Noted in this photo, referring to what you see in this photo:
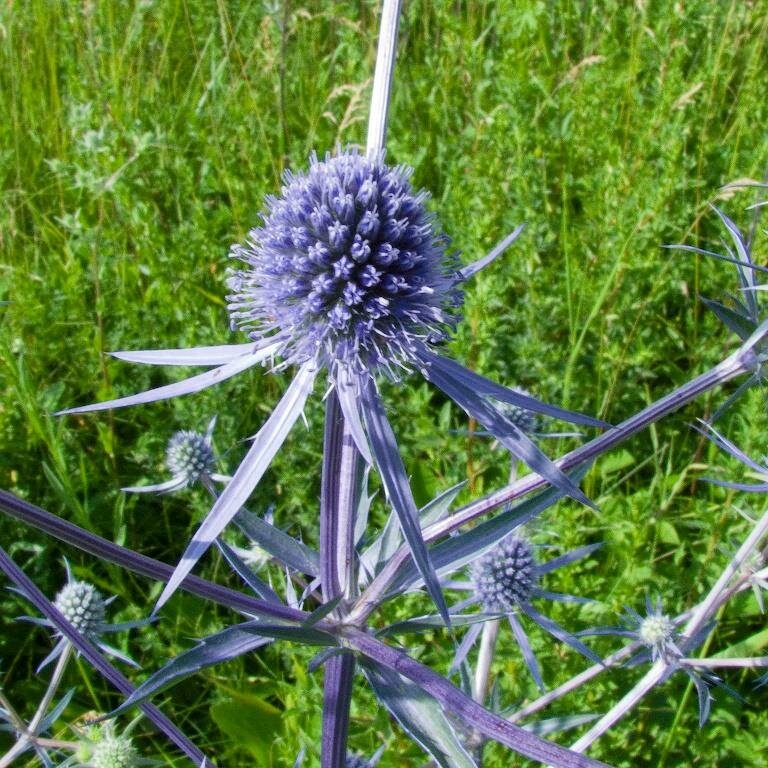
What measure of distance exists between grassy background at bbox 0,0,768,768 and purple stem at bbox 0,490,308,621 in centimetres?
79

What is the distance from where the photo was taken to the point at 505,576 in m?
1.70

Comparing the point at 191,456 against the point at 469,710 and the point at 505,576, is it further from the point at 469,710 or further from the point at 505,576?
the point at 469,710

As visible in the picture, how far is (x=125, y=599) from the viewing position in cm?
200

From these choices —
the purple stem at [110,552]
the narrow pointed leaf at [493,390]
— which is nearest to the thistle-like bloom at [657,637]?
the narrow pointed leaf at [493,390]

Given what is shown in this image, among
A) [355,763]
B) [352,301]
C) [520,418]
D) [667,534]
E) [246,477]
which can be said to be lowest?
[355,763]

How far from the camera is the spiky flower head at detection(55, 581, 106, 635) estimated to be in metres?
1.62

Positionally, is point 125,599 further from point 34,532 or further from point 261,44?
point 261,44

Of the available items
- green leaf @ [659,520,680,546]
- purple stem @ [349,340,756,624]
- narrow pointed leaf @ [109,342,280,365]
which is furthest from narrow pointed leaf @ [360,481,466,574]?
green leaf @ [659,520,680,546]

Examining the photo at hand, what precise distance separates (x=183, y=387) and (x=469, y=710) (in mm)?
499

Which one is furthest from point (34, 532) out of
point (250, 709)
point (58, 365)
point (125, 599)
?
point (250, 709)

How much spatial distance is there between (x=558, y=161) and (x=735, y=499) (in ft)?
4.32

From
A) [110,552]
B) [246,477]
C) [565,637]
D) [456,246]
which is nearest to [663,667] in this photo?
[565,637]

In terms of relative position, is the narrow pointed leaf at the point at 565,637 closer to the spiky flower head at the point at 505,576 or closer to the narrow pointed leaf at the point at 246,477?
the spiky flower head at the point at 505,576

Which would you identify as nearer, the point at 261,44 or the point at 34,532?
the point at 34,532
